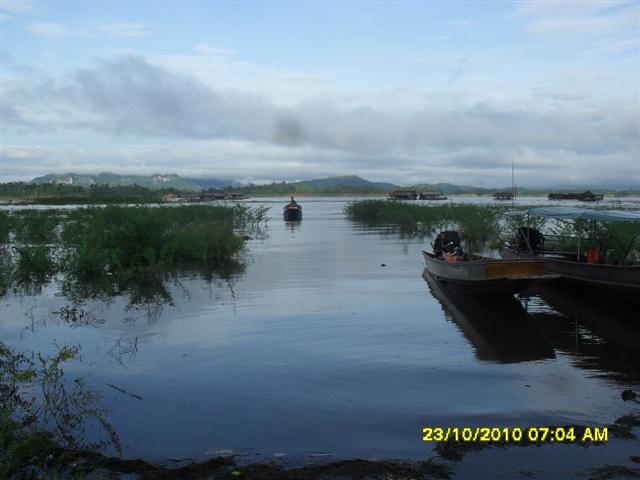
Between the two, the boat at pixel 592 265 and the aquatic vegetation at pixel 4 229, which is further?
the aquatic vegetation at pixel 4 229

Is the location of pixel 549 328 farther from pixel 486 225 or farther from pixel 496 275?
pixel 486 225

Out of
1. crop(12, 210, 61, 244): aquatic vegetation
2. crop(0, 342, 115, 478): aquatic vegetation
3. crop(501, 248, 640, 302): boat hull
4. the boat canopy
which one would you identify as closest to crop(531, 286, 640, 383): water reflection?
crop(501, 248, 640, 302): boat hull

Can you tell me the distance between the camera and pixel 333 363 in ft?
35.4

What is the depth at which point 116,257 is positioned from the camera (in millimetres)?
22031

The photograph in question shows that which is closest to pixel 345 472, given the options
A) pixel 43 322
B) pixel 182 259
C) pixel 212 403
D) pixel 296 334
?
pixel 212 403

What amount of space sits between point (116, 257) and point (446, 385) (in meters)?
16.1

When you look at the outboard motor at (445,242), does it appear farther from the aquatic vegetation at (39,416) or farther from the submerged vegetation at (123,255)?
the aquatic vegetation at (39,416)

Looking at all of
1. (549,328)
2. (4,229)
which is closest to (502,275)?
(549,328)

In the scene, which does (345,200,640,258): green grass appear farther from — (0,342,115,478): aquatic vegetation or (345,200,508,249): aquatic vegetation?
(0,342,115,478): aquatic vegetation

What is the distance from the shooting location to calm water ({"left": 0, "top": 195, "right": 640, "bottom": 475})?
7.70 m

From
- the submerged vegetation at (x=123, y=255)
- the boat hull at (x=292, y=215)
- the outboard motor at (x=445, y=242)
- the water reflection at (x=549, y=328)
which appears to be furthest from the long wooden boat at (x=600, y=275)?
the boat hull at (x=292, y=215)

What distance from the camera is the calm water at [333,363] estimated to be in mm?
7699

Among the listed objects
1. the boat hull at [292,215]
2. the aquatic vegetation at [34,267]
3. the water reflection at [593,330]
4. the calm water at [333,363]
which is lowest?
the water reflection at [593,330]

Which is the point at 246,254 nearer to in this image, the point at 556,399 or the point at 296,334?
the point at 296,334
